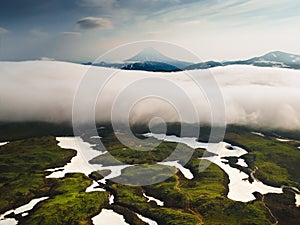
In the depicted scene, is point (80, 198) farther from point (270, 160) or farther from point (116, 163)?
point (270, 160)

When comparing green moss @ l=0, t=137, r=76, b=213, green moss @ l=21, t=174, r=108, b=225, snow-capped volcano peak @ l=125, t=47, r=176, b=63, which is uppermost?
snow-capped volcano peak @ l=125, t=47, r=176, b=63

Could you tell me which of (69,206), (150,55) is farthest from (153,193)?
(150,55)

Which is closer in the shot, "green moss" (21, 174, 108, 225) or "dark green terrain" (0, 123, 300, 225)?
"green moss" (21, 174, 108, 225)

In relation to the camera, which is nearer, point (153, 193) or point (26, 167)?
point (153, 193)

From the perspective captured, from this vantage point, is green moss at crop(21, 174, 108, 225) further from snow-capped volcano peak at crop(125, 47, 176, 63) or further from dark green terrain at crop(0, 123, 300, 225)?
snow-capped volcano peak at crop(125, 47, 176, 63)

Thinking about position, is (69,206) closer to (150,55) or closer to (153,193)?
(153,193)

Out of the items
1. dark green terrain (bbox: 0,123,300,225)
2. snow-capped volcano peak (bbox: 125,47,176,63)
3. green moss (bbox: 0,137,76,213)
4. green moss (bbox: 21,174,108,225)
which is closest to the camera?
snow-capped volcano peak (bbox: 125,47,176,63)

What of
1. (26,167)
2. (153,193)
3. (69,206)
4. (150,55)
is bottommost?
(26,167)

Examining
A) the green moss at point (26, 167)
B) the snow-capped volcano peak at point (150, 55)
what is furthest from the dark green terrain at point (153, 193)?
the snow-capped volcano peak at point (150, 55)

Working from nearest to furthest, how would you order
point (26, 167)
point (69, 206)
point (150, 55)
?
point (150, 55) < point (69, 206) < point (26, 167)

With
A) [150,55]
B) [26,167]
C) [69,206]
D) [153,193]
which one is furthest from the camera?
[26,167]

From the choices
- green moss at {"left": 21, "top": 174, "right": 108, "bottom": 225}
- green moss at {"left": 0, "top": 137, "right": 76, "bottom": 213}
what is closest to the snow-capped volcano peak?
green moss at {"left": 21, "top": 174, "right": 108, "bottom": 225}

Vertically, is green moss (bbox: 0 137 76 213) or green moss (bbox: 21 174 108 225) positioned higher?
green moss (bbox: 21 174 108 225)
